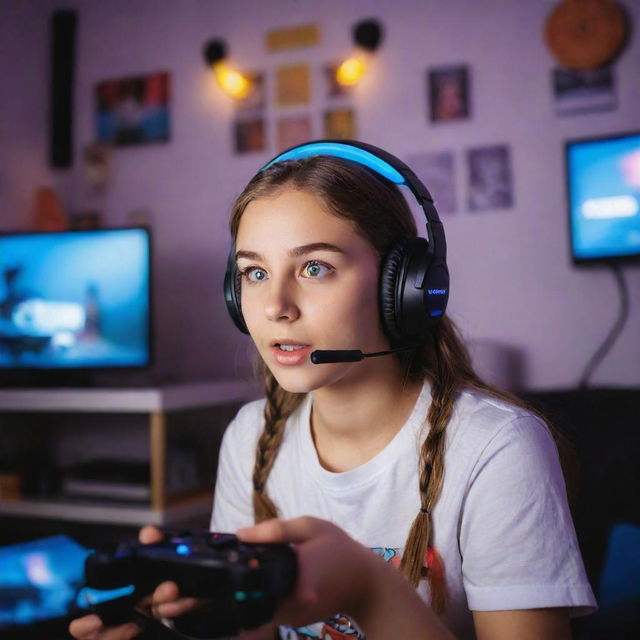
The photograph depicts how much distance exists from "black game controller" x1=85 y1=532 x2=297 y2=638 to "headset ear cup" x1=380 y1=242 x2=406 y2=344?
0.36 meters

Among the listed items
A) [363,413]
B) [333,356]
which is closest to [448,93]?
[363,413]

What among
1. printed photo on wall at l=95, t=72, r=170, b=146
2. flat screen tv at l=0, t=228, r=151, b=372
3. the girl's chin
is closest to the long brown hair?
the girl's chin

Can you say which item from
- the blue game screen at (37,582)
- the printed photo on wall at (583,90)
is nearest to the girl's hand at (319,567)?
the blue game screen at (37,582)

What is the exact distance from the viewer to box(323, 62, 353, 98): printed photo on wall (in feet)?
7.40

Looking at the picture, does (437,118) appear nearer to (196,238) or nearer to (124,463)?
(196,238)

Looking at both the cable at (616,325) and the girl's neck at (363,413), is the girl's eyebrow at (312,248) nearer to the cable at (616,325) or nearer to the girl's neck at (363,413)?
the girl's neck at (363,413)

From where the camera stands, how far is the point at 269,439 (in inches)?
38.6

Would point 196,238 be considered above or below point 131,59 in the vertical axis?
below

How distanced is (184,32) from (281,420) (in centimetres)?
193

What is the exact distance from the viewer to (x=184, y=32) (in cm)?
248

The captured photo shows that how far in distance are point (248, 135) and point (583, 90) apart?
1.07m

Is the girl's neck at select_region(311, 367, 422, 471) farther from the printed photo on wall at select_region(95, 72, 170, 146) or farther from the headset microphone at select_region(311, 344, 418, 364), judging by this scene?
the printed photo on wall at select_region(95, 72, 170, 146)

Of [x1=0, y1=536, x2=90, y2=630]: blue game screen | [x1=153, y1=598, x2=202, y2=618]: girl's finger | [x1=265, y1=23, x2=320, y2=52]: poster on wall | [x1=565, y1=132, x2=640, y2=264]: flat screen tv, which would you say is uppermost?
[x1=265, y1=23, x2=320, y2=52]: poster on wall

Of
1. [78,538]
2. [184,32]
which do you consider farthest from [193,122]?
[78,538]
